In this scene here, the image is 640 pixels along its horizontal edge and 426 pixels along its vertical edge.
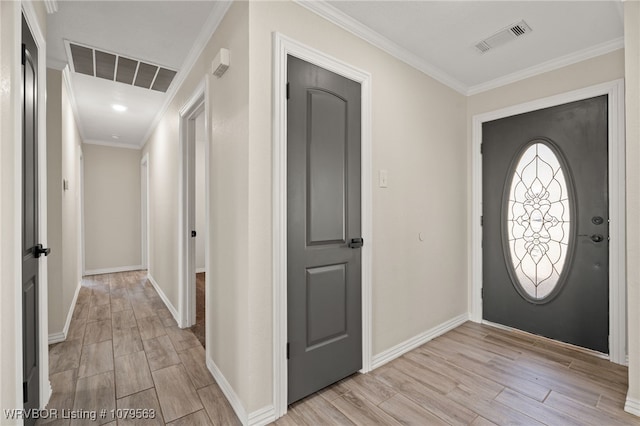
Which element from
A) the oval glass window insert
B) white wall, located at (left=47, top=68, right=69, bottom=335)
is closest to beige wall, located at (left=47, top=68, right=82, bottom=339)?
white wall, located at (left=47, top=68, right=69, bottom=335)

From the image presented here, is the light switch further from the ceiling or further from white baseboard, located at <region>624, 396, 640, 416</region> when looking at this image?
white baseboard, located at <region>624, 396, 640, 416</region>

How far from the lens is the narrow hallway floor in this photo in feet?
5.89

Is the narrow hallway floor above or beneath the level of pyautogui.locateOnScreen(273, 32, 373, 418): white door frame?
beneath

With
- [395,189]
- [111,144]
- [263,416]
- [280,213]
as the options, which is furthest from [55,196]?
[111,144]

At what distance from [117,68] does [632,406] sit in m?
4.72

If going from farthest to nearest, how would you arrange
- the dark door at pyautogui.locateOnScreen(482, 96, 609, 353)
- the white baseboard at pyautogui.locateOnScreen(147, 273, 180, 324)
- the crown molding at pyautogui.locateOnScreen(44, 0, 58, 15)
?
the white baseboard at pyautogui.locateOnScreen(147, 273, 180, 324) < the dark door at pyautogui.locateOnScreen(482, 96, 609, 353) < the crown molding at pyautogui.locateOnScreen(44, 0, 58, 15)

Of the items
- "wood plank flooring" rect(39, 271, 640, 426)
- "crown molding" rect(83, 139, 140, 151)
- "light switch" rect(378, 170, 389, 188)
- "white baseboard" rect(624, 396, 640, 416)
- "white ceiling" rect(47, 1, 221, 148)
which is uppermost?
"white ceiling" rect(47, 1, 221, 148)

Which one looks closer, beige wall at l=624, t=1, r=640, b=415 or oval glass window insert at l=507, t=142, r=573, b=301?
beige wall at l=624, t=1, r=640, b=415

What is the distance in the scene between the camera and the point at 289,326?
1.83 meters

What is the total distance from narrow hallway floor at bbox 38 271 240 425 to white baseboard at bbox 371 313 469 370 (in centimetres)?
115

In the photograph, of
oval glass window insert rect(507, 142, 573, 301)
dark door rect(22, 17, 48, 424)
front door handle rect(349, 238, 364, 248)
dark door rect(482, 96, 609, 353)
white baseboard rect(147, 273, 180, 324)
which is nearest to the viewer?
dark door rect(22, 17, 48, 424)

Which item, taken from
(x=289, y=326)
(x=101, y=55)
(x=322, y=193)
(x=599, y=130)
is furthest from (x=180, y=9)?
(x=599, y=130)

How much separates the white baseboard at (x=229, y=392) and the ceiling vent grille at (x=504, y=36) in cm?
315

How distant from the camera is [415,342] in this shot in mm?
2650
